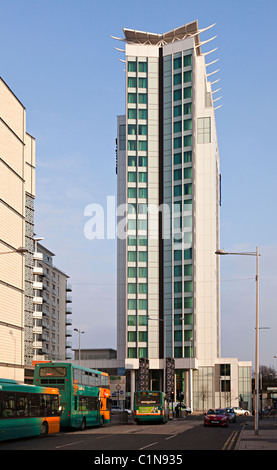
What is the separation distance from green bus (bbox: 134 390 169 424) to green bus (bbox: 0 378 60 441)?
59.9 feet

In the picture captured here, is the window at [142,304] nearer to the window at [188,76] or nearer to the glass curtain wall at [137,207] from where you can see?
the glass curtain wall at [137,207]

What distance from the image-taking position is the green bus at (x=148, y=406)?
5553 cm

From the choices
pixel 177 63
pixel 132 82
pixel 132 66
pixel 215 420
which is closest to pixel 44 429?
pixel 215 420

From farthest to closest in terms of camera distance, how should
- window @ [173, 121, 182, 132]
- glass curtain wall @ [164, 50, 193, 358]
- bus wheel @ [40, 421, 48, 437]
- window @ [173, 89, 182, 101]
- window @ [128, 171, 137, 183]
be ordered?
window @ [173, 89, 182, 101], window @ [173, 121, 182, 132], window @ [128, 171, 137, 183], glass curtain wall @ [164, 50, 193, 358], bus wheel @ [40, 421, 48, 437]

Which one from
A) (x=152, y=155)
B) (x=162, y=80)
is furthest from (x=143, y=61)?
(x=152, y=155)

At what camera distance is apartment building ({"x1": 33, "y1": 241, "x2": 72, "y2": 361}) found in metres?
141

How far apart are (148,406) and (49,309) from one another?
96.8 m

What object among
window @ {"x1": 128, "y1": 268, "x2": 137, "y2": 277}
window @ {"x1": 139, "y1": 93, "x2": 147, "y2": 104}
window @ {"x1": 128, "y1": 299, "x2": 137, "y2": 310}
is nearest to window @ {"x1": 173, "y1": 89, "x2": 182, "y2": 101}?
window @ {"x1": 139, "y1": 93, "x2": 147, "y2": 104}

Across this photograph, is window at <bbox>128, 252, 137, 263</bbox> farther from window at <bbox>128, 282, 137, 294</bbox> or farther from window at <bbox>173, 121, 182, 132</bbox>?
window at <bbox>173, 121, 182, 132</bbox>

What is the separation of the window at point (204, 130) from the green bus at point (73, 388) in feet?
284

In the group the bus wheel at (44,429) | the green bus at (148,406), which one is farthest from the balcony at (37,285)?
the bus wheel at (44,429)

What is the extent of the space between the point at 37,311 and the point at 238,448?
117m

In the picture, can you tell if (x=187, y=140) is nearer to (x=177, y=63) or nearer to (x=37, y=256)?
(x=177, y=63)

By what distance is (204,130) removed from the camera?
418 ft
